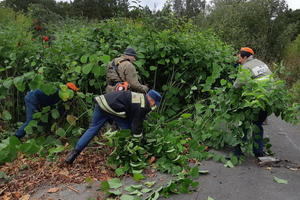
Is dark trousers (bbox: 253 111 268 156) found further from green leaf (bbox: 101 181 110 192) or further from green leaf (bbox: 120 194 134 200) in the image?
green leaf (bbox: 101 181 110 192)

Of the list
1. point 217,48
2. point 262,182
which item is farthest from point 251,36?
point 262,182

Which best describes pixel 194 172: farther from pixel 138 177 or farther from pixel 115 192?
pixel 115 192

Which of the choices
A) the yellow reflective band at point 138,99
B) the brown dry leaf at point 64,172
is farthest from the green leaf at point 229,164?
the brown dry leaf at point 64,172

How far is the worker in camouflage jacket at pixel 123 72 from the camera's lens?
466 cm

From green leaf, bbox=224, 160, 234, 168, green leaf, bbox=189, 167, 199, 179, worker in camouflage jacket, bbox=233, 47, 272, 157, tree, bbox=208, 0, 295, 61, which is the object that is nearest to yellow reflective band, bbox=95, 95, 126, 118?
green leaf, bbox=189, 167, 199, 179

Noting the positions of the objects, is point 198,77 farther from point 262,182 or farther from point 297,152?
point 262,182

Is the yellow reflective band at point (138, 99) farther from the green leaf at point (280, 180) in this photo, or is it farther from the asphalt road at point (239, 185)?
the green leaf at point (280, 180)

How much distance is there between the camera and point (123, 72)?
466cm

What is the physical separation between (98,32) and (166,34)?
1.30 m

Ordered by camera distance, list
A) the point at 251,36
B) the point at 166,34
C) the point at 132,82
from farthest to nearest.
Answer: the point at 251,36, the point at 166,34, the point at 132,82

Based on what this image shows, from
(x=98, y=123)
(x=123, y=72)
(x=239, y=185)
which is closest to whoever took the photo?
(x=239, y=185)

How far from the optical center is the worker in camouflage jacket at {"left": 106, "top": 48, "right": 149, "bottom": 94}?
4664mm

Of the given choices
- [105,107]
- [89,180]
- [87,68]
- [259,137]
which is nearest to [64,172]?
[89,180]

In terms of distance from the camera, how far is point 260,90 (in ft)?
13.2
